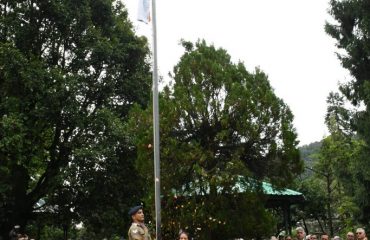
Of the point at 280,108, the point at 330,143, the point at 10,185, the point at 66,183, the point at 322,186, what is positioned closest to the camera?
the point at 280,108

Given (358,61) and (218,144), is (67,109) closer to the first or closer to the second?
(218,144)

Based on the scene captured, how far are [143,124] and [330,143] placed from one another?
16.6 metres

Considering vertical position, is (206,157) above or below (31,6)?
below

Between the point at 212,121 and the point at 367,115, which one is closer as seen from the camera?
the point at 212,121

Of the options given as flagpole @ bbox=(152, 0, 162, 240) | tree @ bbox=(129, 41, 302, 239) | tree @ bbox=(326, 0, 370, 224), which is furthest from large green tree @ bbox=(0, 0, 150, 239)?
tree @ bbox=(326, 0, 370, 224)

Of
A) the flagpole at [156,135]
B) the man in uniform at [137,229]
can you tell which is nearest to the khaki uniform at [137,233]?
the man in uniform at [137,229]

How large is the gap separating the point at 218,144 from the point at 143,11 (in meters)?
3.82

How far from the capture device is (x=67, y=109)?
18.2m

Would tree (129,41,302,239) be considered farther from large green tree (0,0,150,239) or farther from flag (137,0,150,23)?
large green tree (0,0,150,239)

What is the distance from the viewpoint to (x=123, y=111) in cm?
2102

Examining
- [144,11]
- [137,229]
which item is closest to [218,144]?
[144,11]

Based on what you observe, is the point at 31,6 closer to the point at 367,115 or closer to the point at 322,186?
the point at 367,115

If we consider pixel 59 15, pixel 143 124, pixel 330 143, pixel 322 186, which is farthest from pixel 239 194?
pixel 322 186

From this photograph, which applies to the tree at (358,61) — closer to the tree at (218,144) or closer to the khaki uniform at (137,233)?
the tree at (218,144)
